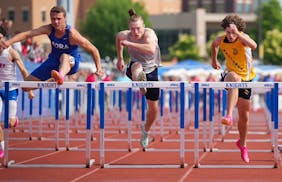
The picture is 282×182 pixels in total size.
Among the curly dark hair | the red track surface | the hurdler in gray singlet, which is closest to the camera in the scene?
the red track surface

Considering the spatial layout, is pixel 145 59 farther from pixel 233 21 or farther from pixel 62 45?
pixel 233 21

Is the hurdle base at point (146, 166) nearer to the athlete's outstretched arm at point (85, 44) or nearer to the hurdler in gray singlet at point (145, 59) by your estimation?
the athlete's outstretched arm at point (85, 44)

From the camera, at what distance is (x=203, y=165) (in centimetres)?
1402

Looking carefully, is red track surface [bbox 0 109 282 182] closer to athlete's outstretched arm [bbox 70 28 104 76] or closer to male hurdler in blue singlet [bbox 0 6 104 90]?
male hurdler in blue singlet [bbox 0 6 104 90]

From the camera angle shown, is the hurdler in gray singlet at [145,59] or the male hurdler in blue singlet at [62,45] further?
the hurdler in gray singlet at [145,59]

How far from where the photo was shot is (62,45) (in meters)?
13.8

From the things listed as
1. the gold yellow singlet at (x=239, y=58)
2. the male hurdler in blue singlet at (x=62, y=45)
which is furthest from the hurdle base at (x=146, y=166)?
the gold yellow singlet at (x=239, y=58)

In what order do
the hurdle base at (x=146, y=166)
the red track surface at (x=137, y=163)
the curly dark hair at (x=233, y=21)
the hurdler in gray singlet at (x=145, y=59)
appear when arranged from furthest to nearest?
1. the hurdler in gray singlet at (x=145, y=59)
2. the hurdle base at (x=146, y=166)
3. the curly dark hair at (x=233, y=21)
4. the red track surface at (x=137, y=163)

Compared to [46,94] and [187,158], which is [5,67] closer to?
[187,158]

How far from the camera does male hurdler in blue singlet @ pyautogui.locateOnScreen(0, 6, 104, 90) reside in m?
13.5

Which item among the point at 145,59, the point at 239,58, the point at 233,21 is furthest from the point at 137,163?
the point at 233,21

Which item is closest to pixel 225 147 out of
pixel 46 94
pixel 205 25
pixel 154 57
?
pixel 154 57

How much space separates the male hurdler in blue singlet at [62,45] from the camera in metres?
13.5

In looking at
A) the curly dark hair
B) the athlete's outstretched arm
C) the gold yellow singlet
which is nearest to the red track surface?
the gold yellow singlet
